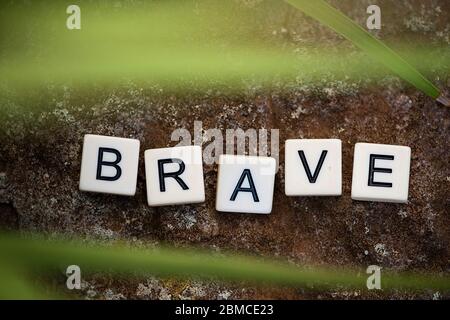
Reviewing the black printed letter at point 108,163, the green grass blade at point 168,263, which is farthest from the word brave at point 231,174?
the green grass blade at point 168,263

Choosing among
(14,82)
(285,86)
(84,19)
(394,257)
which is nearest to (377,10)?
(285,86)

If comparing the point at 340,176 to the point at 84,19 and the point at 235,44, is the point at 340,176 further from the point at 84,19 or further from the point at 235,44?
the point at 84,19

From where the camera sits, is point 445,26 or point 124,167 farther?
point 445,26

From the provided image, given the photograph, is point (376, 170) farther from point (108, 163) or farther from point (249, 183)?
point (108, 163)

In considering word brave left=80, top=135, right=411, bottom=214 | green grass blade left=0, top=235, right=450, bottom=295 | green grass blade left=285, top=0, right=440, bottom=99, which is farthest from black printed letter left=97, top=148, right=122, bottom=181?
green grass blade left=285, top=0, right=440, bottom=99

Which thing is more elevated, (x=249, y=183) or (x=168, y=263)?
(x=249, y=183)

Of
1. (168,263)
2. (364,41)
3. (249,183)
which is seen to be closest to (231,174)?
(249,183)
